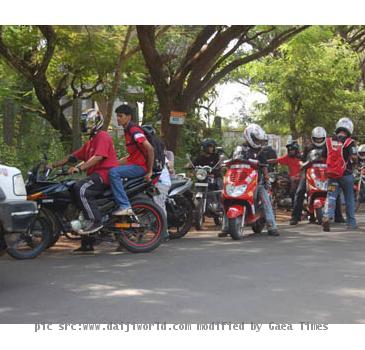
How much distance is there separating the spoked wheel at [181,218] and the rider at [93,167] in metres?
1.98

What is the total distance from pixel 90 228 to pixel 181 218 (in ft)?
7.61

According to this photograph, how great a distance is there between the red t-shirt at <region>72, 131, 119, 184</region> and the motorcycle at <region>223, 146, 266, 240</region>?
6.87ft

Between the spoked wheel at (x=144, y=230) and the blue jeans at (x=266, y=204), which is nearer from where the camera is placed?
the spoked wheel at (x=144, y=230)

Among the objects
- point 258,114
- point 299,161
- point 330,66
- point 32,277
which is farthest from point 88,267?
point 258,114

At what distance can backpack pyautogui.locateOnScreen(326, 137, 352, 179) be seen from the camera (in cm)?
1077

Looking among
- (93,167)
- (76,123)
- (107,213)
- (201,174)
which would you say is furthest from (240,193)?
(76,123)

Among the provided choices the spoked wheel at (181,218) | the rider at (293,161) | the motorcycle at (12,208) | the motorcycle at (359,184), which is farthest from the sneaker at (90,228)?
the motorcycle at (359,184)

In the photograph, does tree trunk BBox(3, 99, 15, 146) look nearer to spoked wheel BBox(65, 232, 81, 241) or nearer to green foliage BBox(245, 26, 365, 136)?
spoked wheel BBox(65, 232, 81, 241)

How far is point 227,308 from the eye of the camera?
5391mm

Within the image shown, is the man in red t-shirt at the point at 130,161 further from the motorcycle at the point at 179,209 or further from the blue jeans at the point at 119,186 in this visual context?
the motorcycle at the point at 179,209

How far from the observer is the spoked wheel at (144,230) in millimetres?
8469

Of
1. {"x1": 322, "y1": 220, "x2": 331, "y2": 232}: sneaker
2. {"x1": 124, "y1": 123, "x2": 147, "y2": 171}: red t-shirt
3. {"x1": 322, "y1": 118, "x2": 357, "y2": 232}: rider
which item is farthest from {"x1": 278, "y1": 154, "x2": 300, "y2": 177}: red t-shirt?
{"x1": 124, "y1": 123, "x2": 147, "y2": 171}: red t-shirt

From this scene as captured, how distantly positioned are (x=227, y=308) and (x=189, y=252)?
319cm

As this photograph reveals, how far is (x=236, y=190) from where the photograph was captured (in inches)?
386
